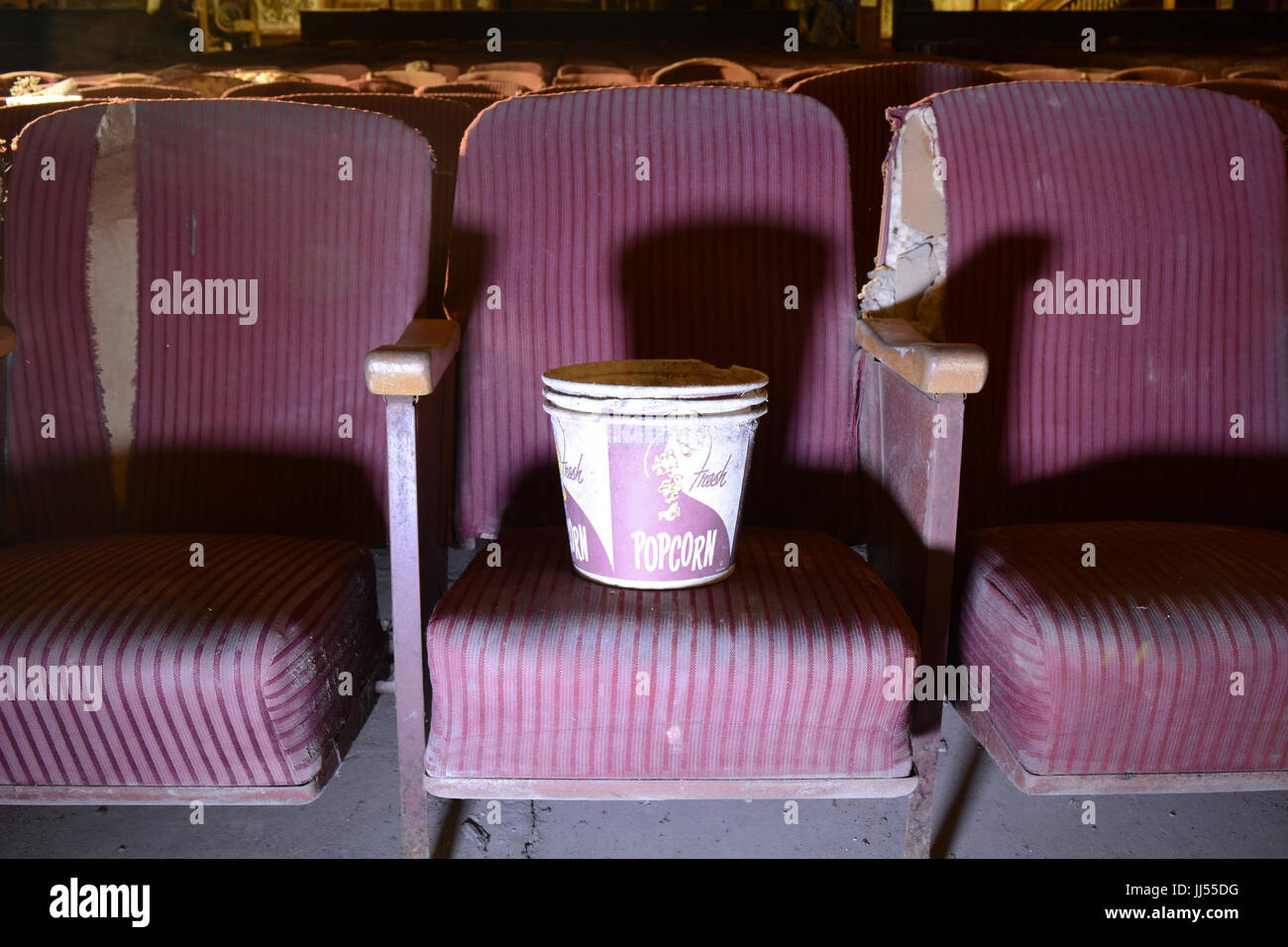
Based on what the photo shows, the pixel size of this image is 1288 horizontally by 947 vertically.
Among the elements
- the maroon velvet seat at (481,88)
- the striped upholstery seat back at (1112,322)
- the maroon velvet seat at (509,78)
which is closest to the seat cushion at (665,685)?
the striped upholstery seat back at (1112,322)

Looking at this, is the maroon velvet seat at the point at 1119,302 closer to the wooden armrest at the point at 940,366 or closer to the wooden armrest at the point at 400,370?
the wooden armrest at the point at 940,366

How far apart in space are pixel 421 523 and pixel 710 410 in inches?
13.2

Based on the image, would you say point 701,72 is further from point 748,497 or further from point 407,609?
point 407,609

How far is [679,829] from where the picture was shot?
3.95 ft

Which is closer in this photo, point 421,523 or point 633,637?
point 633,637

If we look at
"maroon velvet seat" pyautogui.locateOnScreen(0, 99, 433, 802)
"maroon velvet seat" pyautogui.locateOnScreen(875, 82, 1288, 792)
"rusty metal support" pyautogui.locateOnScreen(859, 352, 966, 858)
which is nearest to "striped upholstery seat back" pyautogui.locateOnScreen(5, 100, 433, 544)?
"maroon velvet seat" pyautogui.locateOnScreen(0, 99, 433, 802)

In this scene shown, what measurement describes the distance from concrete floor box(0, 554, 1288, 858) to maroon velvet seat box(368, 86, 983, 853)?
6.6 inches

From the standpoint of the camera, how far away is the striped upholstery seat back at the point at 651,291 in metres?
1.27

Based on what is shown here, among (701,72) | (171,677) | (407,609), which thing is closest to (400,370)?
(407,609)

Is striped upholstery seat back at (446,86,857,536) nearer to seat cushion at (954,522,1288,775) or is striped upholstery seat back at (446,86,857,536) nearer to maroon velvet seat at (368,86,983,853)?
maroon velvet seat at (368,86,983,853)

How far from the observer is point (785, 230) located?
50.9 inches
